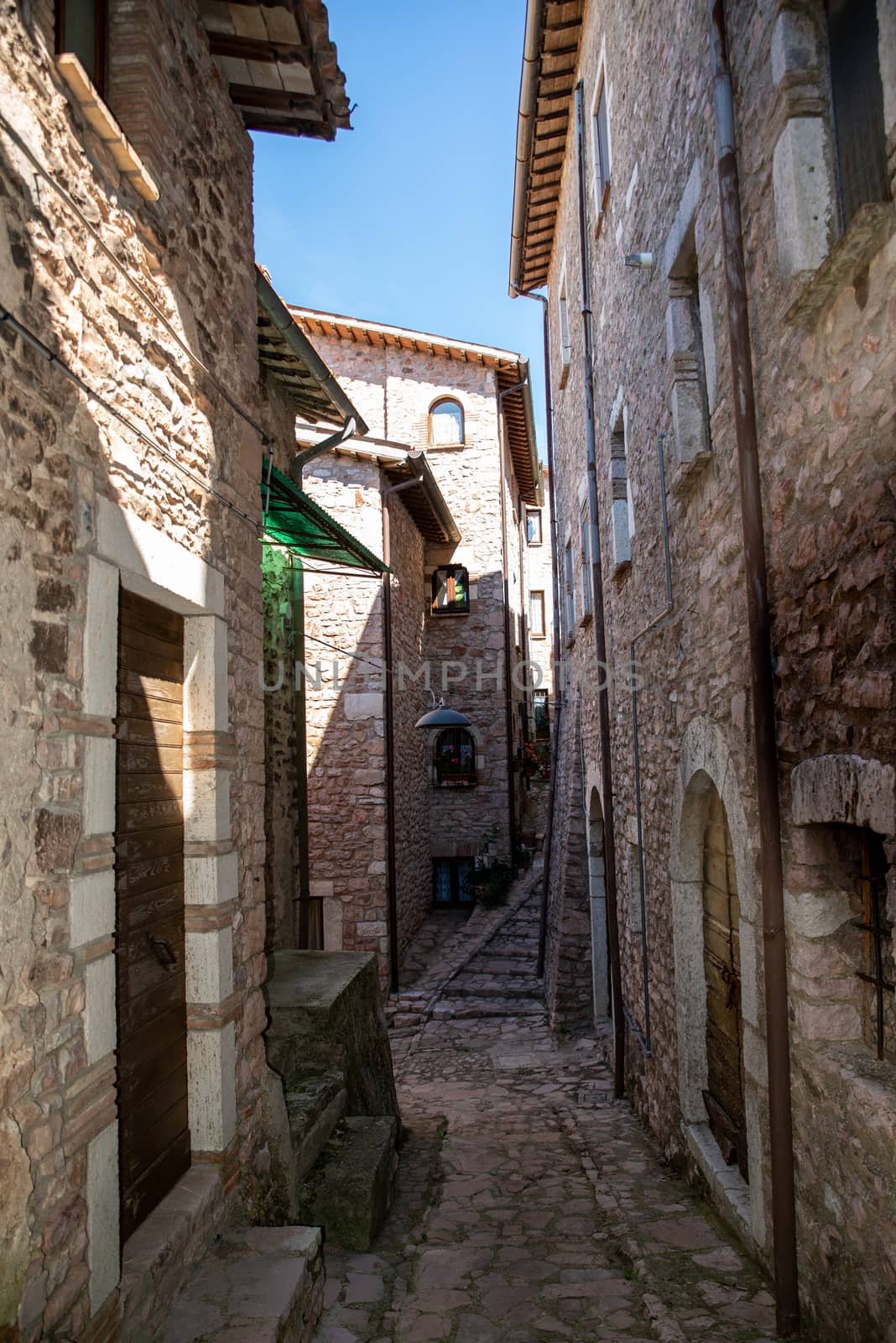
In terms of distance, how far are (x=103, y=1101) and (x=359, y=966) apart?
4.00 m

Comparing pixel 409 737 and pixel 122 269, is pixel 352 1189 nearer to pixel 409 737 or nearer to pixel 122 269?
pixel 122 269

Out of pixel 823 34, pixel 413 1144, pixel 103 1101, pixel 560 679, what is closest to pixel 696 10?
pixel 823 34

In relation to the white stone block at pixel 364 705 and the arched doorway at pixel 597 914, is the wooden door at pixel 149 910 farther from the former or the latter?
the white stone block at pixel 364 705

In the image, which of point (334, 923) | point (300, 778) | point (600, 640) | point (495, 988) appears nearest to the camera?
point (300, 778)

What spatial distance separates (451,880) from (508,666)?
3.71 m

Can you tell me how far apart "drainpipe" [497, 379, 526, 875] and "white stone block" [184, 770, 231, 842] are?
1161cm

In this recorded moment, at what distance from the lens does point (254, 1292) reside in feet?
10.2

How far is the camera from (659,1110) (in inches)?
230

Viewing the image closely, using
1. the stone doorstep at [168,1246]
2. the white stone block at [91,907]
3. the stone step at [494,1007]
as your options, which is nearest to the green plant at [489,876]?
the stone step at [494,1007]

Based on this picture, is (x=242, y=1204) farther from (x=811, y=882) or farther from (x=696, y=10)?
(x=696, y=10)

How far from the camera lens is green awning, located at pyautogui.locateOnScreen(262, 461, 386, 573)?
18.3 ft

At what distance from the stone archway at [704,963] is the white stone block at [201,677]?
2.23 meters

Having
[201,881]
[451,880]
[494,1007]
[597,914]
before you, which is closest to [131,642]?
[201,881]

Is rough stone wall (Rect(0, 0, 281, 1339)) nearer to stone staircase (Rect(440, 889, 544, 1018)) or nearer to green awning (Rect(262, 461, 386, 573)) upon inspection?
green awning (Rect(262, 461, 386, 573))
